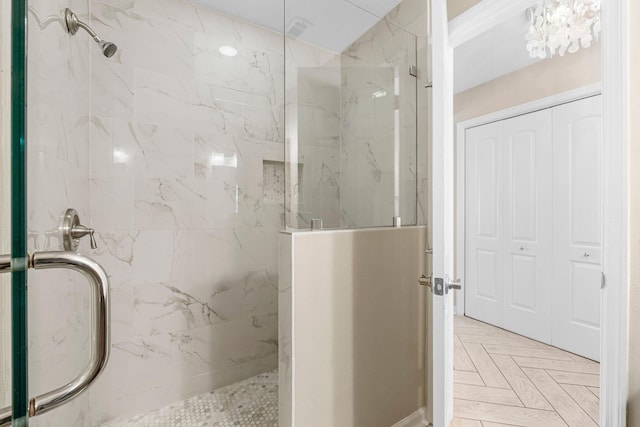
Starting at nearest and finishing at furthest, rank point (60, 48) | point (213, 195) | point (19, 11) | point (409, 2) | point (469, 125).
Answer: point (19, 11) → point (60, 48) → point (409, 2) → point (213, 195) → point (469, 125)

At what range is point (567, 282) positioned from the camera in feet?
8.70

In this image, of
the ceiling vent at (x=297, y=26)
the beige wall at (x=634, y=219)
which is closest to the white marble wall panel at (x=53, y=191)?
the ceiling vent at (x=297, y=26)

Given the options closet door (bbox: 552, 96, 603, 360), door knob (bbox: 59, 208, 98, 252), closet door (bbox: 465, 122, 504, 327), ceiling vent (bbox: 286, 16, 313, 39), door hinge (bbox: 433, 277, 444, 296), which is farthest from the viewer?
closet door (bbox: 465, 122, 504, 327)

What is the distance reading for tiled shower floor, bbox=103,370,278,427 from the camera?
167cm

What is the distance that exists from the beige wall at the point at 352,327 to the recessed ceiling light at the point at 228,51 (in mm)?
1505

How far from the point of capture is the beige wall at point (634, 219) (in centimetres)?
97

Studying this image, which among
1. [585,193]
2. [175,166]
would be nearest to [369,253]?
[175,166]

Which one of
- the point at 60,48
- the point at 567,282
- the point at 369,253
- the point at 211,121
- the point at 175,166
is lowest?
the point at 567,282

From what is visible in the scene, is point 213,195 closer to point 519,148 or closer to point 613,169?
point 613,169

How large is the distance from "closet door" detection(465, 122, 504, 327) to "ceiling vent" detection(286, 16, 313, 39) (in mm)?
2623

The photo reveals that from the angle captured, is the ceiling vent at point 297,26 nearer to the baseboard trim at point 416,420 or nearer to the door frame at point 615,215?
the door frame at point 615,215

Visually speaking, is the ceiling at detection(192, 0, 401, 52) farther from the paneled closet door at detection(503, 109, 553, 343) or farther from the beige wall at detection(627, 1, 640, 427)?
the paneled closet door at detection(503, 109, 553, 343)

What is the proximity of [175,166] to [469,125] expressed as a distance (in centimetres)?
311

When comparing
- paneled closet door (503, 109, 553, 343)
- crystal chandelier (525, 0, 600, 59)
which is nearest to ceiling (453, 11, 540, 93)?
crystal chandelier (525, 0, 600, 59)
